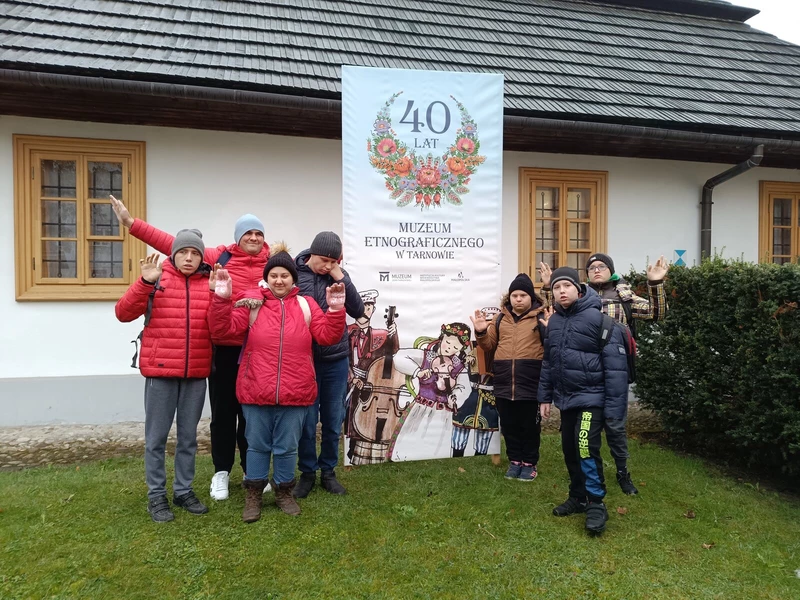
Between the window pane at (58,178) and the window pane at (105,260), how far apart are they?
25.9 inches

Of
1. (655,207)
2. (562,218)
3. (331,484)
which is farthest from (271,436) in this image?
(655,207)

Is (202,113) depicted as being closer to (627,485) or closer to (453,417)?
(453,417)

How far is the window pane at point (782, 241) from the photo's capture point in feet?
25.8

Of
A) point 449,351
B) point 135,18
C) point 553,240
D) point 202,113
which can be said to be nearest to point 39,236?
point 202,113

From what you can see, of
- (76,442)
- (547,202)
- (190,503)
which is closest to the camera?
(190,503)

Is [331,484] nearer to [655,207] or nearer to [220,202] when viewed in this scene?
[220,202]

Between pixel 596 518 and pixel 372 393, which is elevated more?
pixel 372 393

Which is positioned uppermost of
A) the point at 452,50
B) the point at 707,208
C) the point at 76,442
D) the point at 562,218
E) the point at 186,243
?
the point at 452,50

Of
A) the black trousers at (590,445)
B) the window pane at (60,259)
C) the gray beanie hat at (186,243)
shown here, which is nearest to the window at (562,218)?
the black trousers at (590,445)

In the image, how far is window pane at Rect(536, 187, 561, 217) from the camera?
281 inches

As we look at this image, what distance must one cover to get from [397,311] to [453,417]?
3.44 feet

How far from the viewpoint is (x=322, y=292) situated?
363 cm

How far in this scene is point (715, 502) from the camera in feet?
12.6

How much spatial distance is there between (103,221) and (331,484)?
4.32 m
